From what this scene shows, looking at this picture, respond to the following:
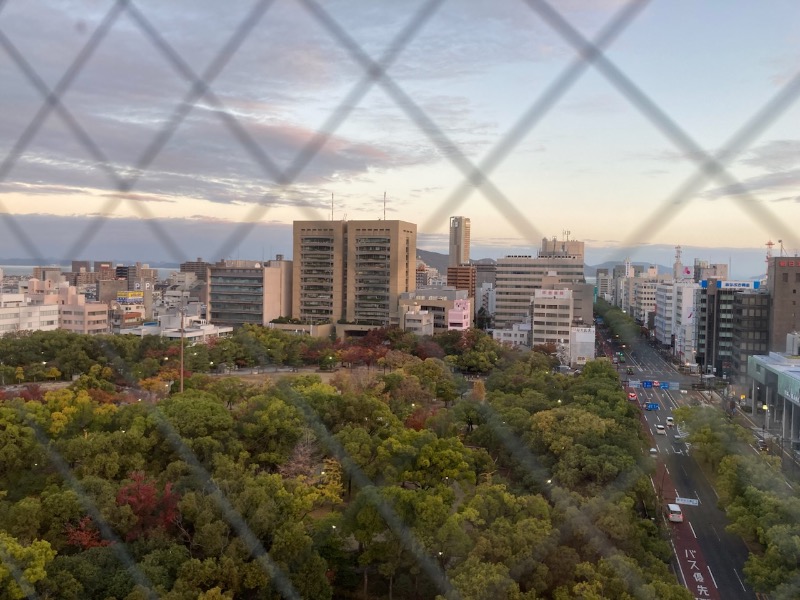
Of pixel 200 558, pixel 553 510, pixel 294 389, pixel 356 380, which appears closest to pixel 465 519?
pixel 553 510

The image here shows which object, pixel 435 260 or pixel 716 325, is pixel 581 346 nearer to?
pixel 716 325

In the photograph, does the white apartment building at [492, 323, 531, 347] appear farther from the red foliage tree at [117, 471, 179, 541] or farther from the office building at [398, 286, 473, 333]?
the red foliage tree at [117, 471, 179, 541]

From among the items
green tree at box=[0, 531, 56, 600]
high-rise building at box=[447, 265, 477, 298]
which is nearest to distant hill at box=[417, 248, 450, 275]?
high-rise building at box=[447, 265, 477, 298]

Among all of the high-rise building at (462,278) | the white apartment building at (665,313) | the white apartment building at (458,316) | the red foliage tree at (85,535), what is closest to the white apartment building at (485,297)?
the high-rise building at (462,278)

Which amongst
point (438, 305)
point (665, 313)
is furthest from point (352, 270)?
point (665, 313)

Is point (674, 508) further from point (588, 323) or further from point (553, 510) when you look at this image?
point (588, 323)

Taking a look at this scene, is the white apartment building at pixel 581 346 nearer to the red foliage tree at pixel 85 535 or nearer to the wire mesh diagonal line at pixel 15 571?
the red foliage tree at pixel 85 535
